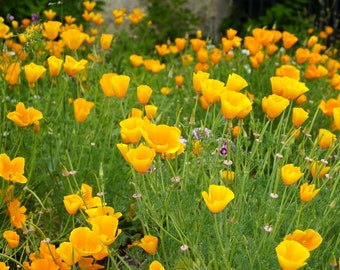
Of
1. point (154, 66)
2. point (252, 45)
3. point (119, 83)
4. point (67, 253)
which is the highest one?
point (119, 83)

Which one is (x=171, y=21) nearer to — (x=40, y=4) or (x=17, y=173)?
(x=40, y=4)

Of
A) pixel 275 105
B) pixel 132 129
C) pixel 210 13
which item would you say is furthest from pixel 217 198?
pixel 210 13

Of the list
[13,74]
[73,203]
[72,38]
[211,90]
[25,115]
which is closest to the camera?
[73,203]

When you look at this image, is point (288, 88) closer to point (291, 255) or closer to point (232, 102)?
point (232, 102)

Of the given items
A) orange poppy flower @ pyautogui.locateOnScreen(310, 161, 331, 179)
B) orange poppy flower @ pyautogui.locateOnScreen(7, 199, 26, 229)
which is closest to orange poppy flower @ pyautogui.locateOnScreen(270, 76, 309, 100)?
orange poppy flower @ pyautogui.locateOnScreen(310, 161, 331, 179)

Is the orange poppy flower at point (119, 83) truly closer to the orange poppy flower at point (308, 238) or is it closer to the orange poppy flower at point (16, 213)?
the orange poppy flower at point (16, 213)

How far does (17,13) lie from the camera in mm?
5340

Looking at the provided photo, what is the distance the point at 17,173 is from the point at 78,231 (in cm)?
50

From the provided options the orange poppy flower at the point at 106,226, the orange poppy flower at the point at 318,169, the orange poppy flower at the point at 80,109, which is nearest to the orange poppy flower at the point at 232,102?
the orange poppy flower at the point at 318,169

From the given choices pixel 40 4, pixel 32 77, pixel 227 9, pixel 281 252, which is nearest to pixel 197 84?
pixel 32 77

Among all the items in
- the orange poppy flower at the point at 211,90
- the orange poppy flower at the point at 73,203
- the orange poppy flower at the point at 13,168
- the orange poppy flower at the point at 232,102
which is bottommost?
the orange poppy flower at the point at 13,168

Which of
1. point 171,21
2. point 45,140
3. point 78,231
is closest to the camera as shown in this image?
point 78,231

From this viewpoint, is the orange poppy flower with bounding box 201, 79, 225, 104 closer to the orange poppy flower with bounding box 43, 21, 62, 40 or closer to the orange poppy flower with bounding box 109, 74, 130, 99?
the orange poppy flower with bounding box 109, 74, 130, 99

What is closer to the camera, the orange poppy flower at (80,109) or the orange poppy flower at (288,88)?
the orange poppy flower at (288,88)
